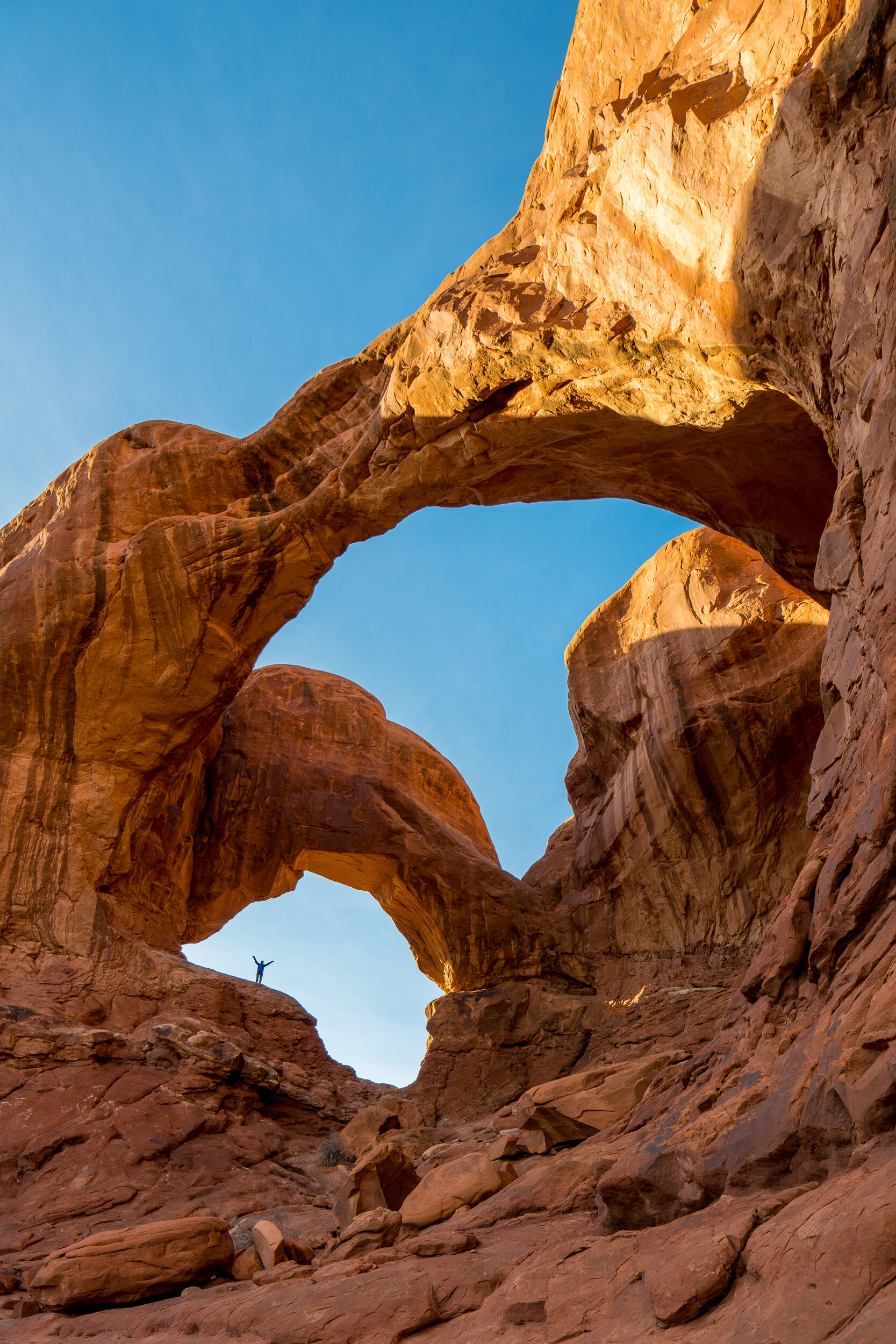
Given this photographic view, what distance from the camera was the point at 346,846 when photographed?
21078 millimetres

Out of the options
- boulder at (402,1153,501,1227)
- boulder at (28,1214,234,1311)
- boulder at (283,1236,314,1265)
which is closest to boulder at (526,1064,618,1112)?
boulder at (402,1153,501,1227)

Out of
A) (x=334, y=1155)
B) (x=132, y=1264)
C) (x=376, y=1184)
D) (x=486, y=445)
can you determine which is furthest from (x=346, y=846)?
(x=132, y=1264)

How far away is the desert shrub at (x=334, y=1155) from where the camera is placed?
1319 centimetres

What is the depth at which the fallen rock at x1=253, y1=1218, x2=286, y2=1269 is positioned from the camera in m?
7.75

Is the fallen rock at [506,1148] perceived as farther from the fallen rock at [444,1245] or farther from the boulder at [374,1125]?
the boulder at [374,1125]

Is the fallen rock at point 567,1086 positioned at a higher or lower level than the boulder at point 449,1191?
higher

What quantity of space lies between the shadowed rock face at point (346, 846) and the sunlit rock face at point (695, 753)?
1735 millimetres

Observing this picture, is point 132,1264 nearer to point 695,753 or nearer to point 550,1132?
point 550,1132

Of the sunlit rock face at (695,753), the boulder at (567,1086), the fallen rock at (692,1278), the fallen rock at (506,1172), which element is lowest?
the fallen rock at (692,1278)

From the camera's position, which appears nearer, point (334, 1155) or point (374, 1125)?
point (374, 1125)

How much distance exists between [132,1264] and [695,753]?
12574 millimetres

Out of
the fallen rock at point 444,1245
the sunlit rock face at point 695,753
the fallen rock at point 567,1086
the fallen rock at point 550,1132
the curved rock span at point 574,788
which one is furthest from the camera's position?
the sunlit rock face at point 695,753

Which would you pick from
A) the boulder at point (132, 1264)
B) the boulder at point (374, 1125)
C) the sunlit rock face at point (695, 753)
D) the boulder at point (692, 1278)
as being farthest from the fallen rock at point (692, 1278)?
the sunlit rock face at point (695, 753)

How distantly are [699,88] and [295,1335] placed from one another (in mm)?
10241
